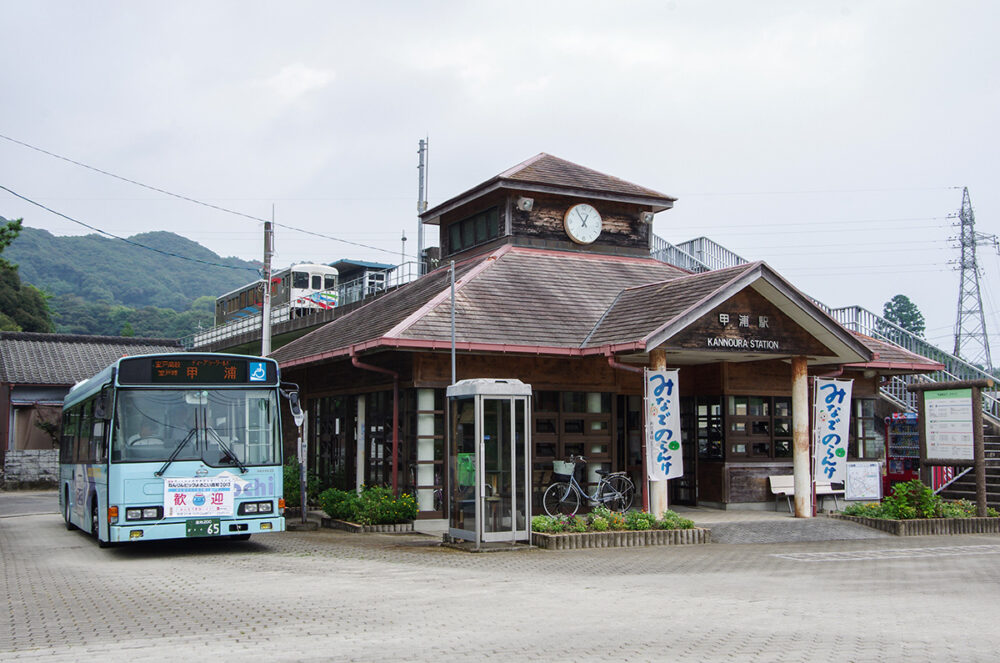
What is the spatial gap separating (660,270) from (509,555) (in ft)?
36.2

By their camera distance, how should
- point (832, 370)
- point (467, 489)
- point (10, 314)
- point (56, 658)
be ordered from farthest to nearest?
1. point (10, 314)
2. point (832, 370)
3. point (467, 489)
4. point (56, 658)

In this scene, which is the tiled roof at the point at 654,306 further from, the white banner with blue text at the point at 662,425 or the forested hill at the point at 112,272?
the forested hill at the point at 112,272

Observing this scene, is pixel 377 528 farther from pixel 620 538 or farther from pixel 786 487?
pixel 786 487

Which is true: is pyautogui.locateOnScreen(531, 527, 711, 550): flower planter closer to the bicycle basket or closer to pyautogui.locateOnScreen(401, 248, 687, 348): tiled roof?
the bicycle basket

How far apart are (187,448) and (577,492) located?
757cm

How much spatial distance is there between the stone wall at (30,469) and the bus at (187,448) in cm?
2170

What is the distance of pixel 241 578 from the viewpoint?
10.9 metres

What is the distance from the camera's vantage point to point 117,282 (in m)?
127

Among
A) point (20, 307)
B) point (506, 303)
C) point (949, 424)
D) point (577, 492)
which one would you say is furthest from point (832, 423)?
point (20, 307)

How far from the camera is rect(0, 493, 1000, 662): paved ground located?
23.7 feet

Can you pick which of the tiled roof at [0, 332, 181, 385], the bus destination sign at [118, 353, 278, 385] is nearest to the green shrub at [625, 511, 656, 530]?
the bus destination sign at [118, 353, 278, 385]

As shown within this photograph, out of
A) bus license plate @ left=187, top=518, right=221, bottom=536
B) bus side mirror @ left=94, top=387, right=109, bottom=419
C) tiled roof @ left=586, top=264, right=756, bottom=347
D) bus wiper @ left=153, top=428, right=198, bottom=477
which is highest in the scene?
tiled roof @ left=586, top=264, right=756, bottom=347

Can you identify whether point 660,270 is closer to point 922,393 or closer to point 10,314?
point 922,393

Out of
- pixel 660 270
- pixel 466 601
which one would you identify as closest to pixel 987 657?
pixel 466 601
